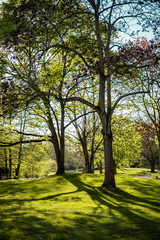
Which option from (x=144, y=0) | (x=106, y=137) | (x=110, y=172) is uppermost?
(x=144, y=0)

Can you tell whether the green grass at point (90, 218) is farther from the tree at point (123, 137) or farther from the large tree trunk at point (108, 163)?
the tree at point (123, 137)

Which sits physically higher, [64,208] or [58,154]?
[58,154]

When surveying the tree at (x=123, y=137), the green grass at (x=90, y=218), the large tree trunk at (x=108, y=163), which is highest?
the tree at (x=123, y=137)

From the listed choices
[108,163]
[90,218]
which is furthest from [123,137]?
[90,218]

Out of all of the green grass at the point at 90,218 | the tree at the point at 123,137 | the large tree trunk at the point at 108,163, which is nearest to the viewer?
the green grass at the point at 90,218

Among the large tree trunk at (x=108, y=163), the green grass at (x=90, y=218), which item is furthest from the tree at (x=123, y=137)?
the green grass at (x=90, y=218)

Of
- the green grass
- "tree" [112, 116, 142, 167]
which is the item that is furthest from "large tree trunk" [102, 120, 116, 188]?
"tree" [112, 116, 142, 167]

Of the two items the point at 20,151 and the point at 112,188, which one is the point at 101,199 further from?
the point at 20,151

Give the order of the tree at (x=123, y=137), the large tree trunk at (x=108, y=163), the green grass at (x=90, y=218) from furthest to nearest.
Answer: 1. the tree at (x=123, y=137)
2. the large tree trunk at (x=108, y=163)
3. the green grass at (x=90, y=218)

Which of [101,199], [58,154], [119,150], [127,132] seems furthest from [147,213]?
[119,150]

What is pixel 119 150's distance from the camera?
31188 mm

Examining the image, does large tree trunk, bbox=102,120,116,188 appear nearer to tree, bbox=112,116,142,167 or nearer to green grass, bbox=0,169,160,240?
green grass, bbox=0,169,160,240

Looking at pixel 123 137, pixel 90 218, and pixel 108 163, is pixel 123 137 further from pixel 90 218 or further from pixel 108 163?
pixel 90 218

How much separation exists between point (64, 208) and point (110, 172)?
5.01m
